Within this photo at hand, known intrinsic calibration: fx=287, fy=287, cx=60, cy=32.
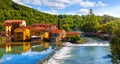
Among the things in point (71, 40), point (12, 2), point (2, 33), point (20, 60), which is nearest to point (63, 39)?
point (71, 40)

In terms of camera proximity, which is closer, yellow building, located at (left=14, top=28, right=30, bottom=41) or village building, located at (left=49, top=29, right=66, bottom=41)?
yellow building, located at (left=14, top=28, right=30, bottom=41)

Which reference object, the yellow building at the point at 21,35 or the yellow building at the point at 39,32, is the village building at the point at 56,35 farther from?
the yellow building at the point at 21,35

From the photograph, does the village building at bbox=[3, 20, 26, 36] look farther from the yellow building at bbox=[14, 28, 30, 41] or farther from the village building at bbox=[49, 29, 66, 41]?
the village building at bbox=[49, 29, 66, 41]

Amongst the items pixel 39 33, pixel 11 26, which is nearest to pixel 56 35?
pixel 39 33

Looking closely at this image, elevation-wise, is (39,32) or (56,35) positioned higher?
(39,32)

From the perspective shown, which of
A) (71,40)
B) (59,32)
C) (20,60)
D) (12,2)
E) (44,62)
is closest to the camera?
(44,62)

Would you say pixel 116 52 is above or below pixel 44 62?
above

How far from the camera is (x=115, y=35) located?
23.8 meters

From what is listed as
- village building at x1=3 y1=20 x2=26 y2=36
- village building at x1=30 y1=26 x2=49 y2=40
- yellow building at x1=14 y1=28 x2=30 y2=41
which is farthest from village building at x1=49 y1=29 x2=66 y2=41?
village building at x1=3 y1=20 x2=26 y2=36

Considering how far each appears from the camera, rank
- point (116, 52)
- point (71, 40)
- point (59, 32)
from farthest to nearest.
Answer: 1. point (59, 32)
2. point (71, 40)
3. point (116, 52)

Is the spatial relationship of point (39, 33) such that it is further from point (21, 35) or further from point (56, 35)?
point (21, 35)

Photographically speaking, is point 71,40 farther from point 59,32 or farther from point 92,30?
point 92,30

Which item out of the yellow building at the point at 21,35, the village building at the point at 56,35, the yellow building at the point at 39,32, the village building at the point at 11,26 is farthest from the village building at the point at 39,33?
the village building at the point at 11,26

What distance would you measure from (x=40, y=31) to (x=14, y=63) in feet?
139
